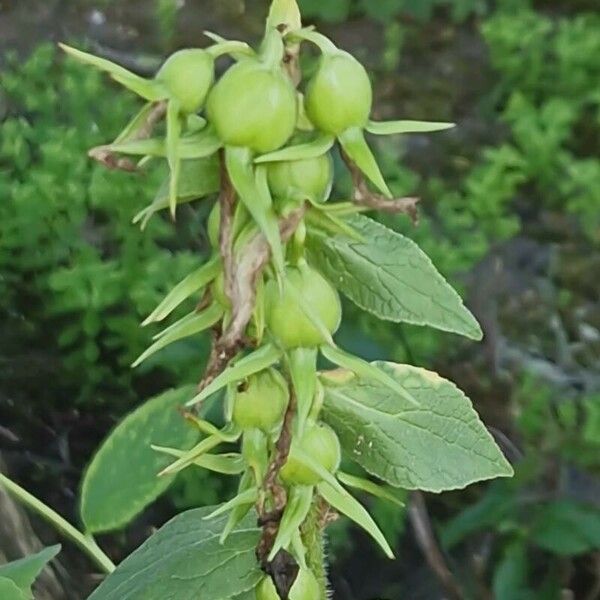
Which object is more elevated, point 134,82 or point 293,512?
point 134,82

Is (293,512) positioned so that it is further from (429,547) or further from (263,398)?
(429,547)

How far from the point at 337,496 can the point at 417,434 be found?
6 centimetres

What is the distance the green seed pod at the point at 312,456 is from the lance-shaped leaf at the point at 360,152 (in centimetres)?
10

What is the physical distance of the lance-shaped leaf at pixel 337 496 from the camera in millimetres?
427

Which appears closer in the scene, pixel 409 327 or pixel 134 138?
pixel 134 138

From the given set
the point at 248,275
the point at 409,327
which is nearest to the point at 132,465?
the point at 248,275

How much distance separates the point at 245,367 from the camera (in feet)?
1.32

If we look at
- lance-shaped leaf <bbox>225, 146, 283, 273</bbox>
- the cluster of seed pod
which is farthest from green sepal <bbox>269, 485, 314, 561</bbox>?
lance-shaped leaf <bbox>225, 146, 283, 273</bbox>

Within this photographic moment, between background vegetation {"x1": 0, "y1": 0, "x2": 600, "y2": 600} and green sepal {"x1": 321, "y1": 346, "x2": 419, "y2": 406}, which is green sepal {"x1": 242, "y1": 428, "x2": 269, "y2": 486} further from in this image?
background vegetation {"x1": 0, "y1": 0, "x2": 600, "y2": 600}

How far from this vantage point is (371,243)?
0.45 metres

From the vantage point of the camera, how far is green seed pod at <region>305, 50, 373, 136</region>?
37cm

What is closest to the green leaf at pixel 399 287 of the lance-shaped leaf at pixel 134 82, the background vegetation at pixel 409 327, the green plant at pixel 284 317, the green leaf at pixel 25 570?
the green plant at pixel 284 317

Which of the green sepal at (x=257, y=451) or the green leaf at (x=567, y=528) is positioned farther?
the green leaf at (x=567, y=528)

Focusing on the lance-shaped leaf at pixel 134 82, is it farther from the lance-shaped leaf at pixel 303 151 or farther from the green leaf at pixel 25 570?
the green leaf at pixel 25 570
